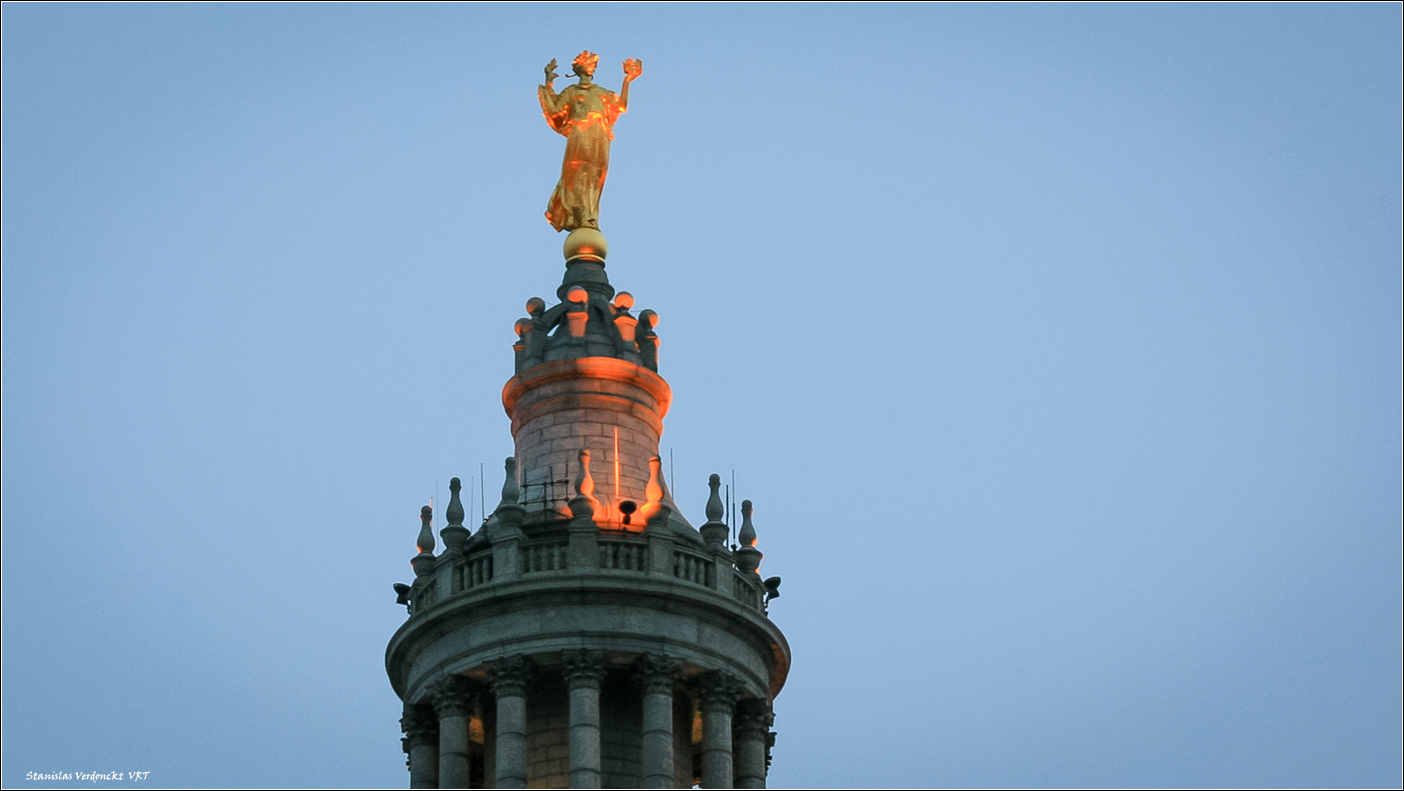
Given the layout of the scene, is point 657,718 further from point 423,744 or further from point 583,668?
point 423,744

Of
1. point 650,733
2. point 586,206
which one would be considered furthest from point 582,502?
point 586,206

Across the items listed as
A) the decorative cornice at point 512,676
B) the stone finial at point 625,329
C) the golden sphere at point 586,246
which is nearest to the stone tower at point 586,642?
the decorative cornice at point 512,676

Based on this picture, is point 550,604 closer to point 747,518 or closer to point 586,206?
point 747,518

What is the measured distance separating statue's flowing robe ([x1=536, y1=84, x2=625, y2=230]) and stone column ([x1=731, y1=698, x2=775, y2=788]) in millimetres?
15285

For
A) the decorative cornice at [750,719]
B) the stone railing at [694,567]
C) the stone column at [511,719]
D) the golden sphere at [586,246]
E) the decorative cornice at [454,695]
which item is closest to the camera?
the stone column at [511,719]

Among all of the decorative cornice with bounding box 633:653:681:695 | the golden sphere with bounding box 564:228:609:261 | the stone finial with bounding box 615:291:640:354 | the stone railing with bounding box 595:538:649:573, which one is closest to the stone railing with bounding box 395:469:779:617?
the stone railing with bounding box 595:538:649:573

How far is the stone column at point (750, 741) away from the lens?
6028 cm

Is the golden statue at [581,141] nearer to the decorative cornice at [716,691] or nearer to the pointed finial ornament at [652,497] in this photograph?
the pointed finial ornament at [652,497]

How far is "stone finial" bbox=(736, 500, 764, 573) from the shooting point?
62250 millimetres

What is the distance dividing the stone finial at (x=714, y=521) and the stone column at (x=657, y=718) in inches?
157

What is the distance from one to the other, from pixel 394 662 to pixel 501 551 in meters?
4.29

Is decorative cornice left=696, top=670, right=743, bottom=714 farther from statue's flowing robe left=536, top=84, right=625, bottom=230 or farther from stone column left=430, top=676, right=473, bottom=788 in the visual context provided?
statue's flowing robe left=536, top=84, right=625, bottom=230

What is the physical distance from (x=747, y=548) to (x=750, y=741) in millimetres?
4845

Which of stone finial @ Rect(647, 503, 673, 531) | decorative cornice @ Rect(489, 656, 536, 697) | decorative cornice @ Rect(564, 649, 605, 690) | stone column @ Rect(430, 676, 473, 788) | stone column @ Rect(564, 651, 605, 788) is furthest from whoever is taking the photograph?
stone finial @ Rect(647, 503, 673, 531)
